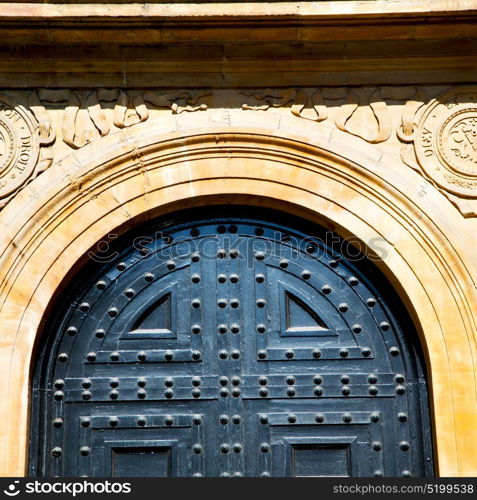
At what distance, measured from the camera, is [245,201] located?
496cm

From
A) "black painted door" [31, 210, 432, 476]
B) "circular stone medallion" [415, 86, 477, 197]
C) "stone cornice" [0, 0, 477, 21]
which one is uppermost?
"stone cornice" [0, 0, 477, 21]

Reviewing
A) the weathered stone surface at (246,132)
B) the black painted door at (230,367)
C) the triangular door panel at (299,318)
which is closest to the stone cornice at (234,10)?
the weathered stone surface at (246,132)

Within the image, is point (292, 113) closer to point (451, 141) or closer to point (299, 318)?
point (451, 141)

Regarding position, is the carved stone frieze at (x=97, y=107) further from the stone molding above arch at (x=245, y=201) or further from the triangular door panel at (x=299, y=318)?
the triangular door panel at (x=299, y=318)

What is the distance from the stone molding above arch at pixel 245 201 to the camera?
4543 millimetres

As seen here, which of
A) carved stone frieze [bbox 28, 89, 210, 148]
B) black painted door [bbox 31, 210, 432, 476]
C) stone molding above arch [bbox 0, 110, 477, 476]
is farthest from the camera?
carved stone frieze [bbox 28, 89, 210, 148]

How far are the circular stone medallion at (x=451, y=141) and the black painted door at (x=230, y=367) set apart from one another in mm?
638

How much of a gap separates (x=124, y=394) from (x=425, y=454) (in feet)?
5.13

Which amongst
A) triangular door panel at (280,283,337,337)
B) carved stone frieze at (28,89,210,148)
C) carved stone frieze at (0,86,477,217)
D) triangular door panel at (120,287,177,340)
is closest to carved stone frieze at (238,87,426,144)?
carved stone frieze at (0,86,477,217)

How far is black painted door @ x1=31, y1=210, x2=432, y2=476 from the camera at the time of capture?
4691 millimetres

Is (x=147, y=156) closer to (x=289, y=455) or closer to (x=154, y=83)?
(x=154, y=83)

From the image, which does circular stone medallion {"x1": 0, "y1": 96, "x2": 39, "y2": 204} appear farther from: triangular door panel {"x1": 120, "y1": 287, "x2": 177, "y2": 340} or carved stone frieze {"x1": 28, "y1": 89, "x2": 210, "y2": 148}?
triangular door panel {"x1": 120, "y1": 287, "x2": 177, "y2": 340}

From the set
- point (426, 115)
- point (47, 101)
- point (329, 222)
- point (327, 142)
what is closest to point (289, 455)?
point (329, 222)

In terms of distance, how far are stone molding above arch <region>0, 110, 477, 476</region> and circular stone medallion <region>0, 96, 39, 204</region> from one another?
8 centimetres
